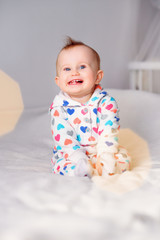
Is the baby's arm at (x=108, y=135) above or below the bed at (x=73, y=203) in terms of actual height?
above

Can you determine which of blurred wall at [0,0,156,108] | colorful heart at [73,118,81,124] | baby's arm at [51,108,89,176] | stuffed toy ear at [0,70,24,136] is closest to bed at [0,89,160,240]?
baby's arm at [51,108,89,176]

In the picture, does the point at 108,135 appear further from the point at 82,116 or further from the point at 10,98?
the point at 10,98

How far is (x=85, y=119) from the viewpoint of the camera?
1209 millimetres

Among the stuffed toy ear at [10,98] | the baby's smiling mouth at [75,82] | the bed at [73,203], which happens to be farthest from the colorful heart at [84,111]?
the stuffed toy ear at [10,98]

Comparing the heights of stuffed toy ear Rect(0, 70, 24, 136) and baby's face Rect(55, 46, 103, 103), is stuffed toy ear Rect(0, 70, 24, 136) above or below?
below

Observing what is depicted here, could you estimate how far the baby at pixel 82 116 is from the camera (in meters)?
1.11

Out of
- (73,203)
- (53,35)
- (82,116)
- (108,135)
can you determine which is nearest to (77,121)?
(82,116)

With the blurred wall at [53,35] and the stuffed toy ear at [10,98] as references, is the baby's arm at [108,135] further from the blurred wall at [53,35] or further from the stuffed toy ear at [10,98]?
the blurred wall at [53,35]

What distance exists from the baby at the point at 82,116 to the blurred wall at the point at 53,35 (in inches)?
41.3

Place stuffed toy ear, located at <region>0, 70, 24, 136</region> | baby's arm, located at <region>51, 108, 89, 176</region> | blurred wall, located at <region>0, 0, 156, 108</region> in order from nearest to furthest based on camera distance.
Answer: baby's arm, located at <region>51, 108, 89, 176</region> < stuffed toy ear, located at <region>0, 70, 24, 136</region> < blurred wall, located at <region>0, 0, 156, 108</region>

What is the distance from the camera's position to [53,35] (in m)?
2.30

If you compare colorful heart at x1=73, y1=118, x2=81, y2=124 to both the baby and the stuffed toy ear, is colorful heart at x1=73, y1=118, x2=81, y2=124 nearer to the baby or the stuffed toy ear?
the baby

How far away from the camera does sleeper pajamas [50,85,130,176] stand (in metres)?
1.10

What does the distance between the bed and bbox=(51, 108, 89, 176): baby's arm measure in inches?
2.4
